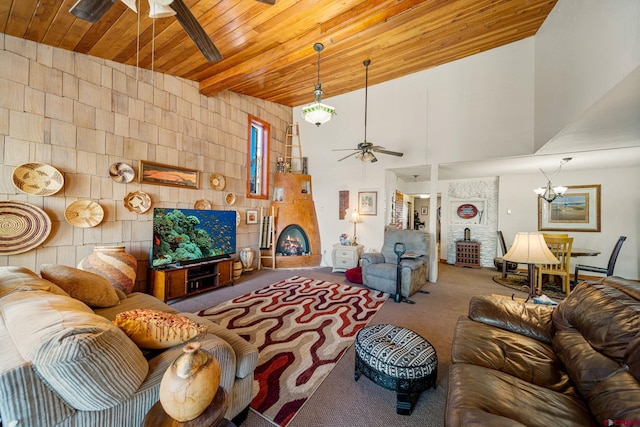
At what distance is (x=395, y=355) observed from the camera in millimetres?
1579

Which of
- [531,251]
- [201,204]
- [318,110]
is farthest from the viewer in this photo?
[201,204]

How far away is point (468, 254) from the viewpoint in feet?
19.1

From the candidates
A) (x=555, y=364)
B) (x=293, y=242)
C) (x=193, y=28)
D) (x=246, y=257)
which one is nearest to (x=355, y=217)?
(x=293, y=242)

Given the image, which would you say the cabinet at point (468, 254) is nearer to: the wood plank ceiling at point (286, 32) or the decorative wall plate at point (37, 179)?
the wood plank ceiling at point (286, 32)

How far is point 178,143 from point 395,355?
4254 mm

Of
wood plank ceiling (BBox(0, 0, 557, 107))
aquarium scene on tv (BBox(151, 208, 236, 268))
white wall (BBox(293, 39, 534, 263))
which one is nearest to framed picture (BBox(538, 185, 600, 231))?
white wall (BBox(293, 39, 534, 263))

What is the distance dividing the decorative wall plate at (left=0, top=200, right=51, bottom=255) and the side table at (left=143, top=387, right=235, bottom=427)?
9.99 ft

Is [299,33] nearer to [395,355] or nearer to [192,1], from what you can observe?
[192,1]

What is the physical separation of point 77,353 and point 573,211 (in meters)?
7.53

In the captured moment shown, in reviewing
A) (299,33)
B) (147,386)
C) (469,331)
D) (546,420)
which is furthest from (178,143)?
(546,420)

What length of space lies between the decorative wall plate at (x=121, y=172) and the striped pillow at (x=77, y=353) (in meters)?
2.64

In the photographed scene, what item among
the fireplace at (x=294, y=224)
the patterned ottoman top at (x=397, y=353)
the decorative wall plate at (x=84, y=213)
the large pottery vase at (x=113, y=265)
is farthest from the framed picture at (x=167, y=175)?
the patterned ottoman top at (x=397, y=353)

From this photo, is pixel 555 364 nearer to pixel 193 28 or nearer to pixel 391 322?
pixel 391 322

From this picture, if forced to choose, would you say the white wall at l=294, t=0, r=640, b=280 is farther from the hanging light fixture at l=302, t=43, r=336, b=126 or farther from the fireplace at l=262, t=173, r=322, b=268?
the hanging light fixture at l=302, t=43, r=336, b=126
